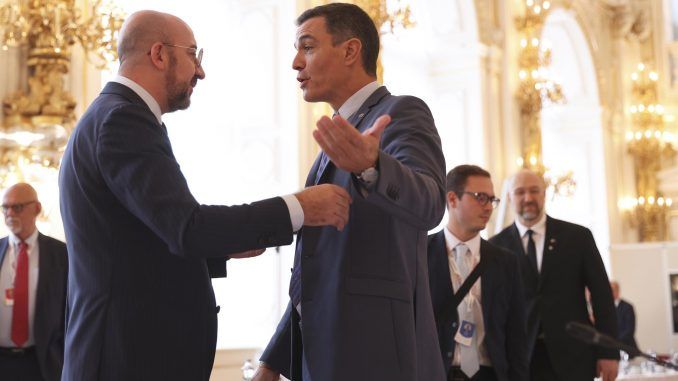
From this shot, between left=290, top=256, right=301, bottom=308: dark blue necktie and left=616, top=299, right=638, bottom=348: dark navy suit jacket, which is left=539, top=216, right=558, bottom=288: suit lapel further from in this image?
left=616, top=299, right=638, bottom=348: dark navy suit jacket

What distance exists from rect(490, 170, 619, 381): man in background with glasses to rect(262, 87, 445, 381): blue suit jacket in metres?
2.61

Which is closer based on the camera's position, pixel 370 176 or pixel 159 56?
pixel 370 176

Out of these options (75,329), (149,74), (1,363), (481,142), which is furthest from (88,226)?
(481,142)

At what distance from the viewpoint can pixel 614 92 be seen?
16.4 metres

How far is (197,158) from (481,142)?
410cm

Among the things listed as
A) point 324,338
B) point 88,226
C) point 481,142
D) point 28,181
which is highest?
point 481,142

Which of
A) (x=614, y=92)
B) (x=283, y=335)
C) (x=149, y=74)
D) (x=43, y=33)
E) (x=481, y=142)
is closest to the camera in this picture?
(x=149, y=74)

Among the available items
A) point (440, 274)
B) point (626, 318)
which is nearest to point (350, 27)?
point (440, 274)

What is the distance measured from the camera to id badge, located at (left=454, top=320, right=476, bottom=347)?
4523 mm

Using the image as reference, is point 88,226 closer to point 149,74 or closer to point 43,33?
point 149,74

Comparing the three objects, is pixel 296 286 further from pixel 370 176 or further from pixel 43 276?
pixel 43 276

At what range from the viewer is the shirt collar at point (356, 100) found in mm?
2871

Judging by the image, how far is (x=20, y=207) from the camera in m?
5.35

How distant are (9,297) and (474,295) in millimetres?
2536
